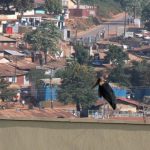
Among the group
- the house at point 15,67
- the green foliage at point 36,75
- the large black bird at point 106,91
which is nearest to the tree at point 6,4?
the house at point 15,67

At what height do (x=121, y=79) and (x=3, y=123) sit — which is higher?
(x=3, y=123)

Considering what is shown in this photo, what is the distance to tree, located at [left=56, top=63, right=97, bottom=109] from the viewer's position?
19.2 meters

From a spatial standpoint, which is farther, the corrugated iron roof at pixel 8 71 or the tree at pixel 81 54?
the tree at pixel 81 54

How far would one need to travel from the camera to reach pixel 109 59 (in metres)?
27.3

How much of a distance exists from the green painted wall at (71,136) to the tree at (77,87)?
15.4 metres

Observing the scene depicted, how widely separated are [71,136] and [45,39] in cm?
2769

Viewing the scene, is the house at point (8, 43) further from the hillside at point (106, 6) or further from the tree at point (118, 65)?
the hillside at point (106, 6)

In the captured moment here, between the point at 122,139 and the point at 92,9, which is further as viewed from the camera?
the point at 92,9

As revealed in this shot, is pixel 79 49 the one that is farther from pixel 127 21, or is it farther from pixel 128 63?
pixel 127 21

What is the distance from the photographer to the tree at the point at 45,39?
1170 inches

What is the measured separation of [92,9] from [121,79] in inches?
829

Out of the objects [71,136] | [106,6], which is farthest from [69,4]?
[71,136]

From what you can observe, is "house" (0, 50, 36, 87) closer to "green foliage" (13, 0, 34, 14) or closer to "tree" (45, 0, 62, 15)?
"green foliage" (13, 0, 34, 14)

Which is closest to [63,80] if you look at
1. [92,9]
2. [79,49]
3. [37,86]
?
[37,86]
